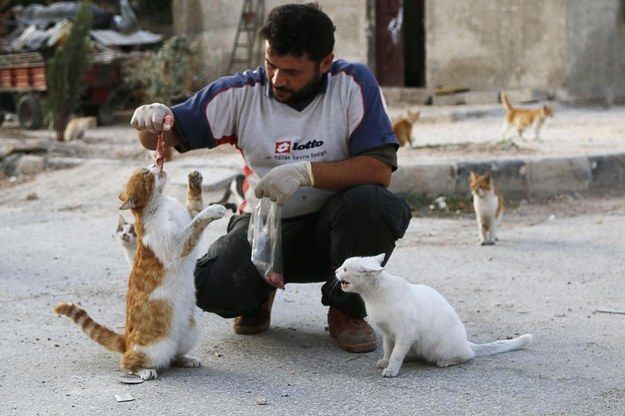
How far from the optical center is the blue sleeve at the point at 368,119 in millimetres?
3763

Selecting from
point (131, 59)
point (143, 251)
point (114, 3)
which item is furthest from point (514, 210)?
point (114, 3)

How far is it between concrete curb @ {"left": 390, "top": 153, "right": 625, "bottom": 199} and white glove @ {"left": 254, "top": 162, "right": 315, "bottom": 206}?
426 centimetres

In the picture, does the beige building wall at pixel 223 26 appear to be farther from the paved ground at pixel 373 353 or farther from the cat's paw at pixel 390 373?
the cat's paw at pixel 390 373

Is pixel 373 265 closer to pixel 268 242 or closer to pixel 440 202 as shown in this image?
pixel 268 242

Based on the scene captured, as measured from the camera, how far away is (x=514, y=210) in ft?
25.0

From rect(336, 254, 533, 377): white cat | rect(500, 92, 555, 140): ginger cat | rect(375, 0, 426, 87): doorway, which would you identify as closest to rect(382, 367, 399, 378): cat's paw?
rect(336, 254, 533, 377): white cat

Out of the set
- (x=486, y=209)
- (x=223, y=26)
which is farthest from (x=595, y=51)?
(x=486, y=209)

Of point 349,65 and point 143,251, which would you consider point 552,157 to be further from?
point 143,251

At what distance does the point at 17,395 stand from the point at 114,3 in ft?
63.6

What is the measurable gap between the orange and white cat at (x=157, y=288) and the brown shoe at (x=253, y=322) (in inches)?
20.9

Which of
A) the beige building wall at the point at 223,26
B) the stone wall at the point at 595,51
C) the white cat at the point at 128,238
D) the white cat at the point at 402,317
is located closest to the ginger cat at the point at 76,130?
the beige building wall at the point at 223,26

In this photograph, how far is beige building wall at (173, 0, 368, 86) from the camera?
53.2 ft

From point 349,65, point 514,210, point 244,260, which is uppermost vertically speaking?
point 349,65

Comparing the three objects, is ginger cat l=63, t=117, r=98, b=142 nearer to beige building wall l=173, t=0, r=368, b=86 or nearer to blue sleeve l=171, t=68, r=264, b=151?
beige building wall l=173, t=0, r=368, b=86
